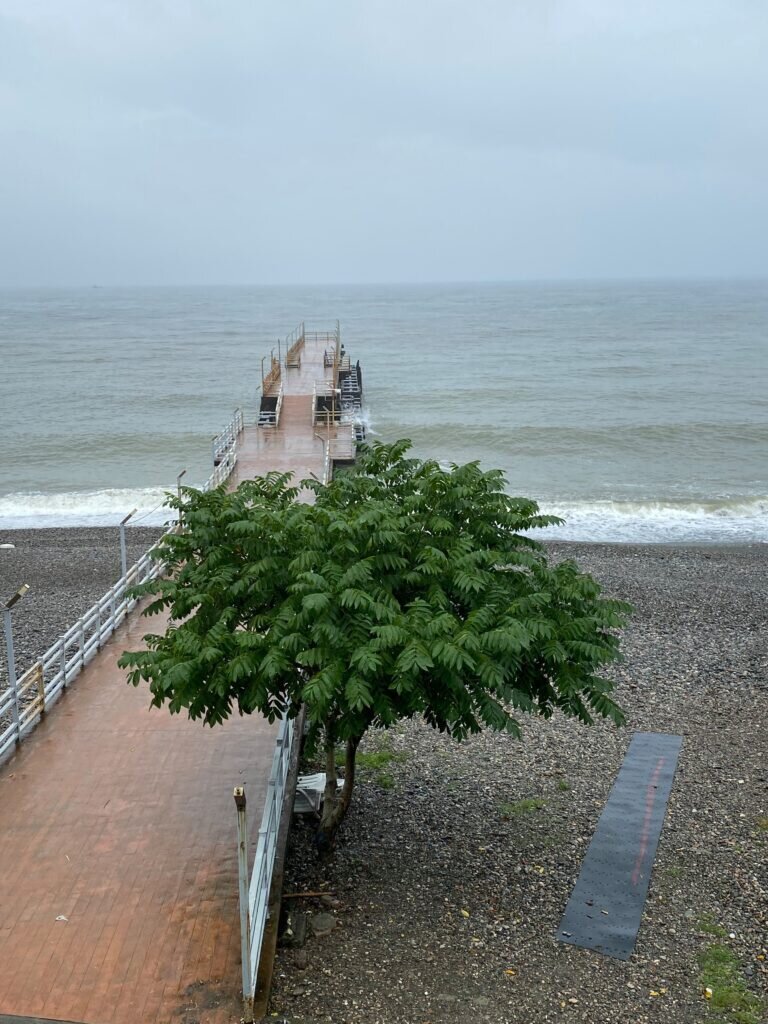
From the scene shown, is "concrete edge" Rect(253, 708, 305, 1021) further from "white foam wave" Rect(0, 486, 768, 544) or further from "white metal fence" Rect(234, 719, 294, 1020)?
"white foam wave" Rect(0, 486, 768, 544)

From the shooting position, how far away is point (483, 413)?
2298 inches

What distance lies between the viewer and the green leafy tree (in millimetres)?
9047

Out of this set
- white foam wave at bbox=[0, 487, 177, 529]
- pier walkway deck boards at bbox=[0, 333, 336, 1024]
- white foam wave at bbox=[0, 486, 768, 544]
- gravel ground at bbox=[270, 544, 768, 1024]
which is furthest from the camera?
white foam wave at bbox=[0, 487, 177, 529]

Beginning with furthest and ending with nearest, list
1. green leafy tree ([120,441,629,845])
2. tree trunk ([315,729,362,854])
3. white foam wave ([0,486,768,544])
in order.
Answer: white foam wave ([0,486,768,544]) → tree trunk ([315,729,362,854]) → green leafy tree ([120,441,629,845])

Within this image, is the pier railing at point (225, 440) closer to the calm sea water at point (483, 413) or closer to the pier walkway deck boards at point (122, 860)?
the calm sea water at point (483, 413)

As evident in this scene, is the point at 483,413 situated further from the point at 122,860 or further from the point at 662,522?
the point at 122,860

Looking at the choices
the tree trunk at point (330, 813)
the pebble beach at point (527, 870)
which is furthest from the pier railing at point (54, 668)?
the tree trunk at point (330, 813)

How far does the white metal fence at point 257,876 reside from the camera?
8.10 metres

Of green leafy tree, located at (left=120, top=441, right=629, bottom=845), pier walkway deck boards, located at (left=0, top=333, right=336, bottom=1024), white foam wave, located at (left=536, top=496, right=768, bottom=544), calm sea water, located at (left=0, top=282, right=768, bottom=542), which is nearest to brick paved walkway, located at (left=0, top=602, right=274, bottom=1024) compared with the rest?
pier walkway deck boards, located at (left=0, top=333, right=336, bottom=1024)

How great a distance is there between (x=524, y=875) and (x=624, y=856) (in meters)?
1.40

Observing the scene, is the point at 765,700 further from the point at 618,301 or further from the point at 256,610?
the point at 618,301

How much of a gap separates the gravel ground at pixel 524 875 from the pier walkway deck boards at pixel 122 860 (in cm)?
88

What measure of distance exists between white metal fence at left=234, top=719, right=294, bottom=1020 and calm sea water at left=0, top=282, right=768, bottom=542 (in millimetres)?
23910

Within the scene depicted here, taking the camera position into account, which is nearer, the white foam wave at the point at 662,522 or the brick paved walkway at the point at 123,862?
the brick paved walkway at the point at 123,862
